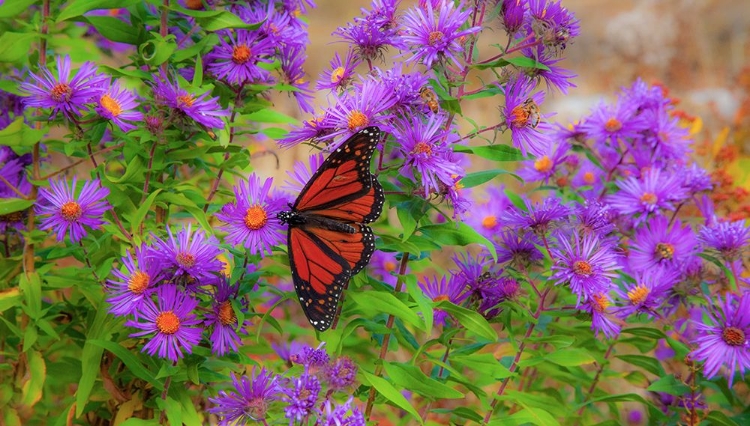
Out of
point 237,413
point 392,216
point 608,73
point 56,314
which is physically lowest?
point 237,413

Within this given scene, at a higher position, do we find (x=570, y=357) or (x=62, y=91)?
(x=62, y=91)

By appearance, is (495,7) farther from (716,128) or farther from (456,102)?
(716,128)

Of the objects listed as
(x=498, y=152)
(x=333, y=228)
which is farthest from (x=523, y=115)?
(x=333, y=228)

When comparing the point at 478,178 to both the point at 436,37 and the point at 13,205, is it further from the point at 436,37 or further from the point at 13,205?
the point at 13,205

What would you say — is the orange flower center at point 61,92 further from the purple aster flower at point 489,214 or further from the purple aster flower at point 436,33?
the purple aster flower at point 489,214

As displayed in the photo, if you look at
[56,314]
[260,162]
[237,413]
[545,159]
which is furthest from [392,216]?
[237,413]

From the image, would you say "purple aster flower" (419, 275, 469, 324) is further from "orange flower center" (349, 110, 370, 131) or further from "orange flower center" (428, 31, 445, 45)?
"orange flower center" (428, 31, 445, 45)

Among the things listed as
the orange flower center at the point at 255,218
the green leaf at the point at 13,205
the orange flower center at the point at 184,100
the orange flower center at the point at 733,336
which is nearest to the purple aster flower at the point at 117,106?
the orange flower center at the point at 184,100
